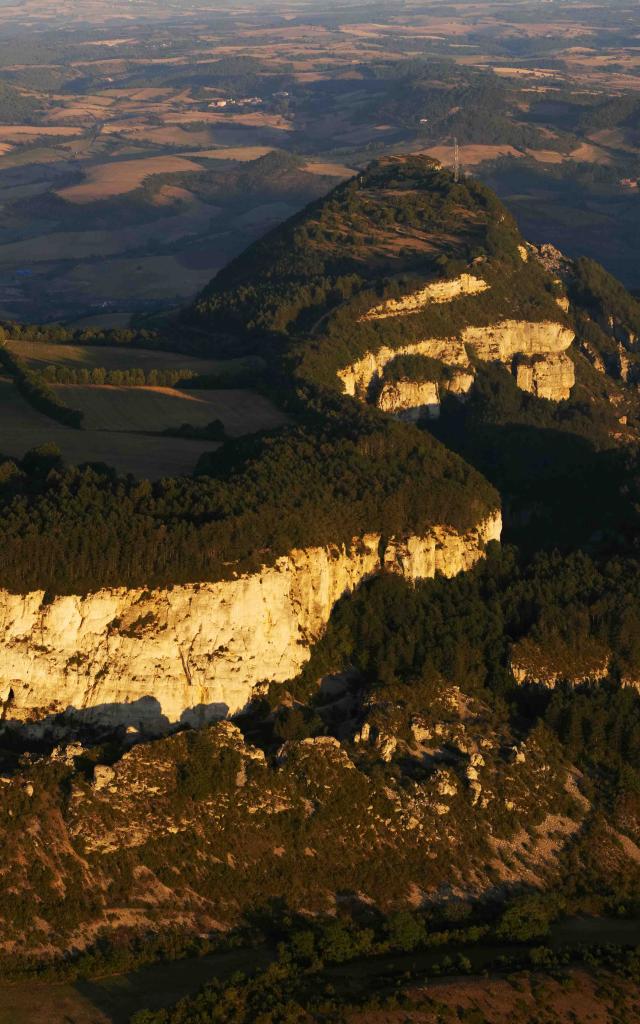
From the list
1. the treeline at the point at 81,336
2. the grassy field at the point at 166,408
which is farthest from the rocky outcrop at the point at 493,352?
the treeline at the point at 81,336

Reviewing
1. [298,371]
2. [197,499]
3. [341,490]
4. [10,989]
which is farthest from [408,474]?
[10,989]

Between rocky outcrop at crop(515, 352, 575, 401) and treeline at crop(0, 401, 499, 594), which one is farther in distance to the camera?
rocky outcrop at crop(515, 352, 575, 401)

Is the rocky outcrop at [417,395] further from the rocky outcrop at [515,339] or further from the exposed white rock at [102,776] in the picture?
the exposed white rock at [102,776]

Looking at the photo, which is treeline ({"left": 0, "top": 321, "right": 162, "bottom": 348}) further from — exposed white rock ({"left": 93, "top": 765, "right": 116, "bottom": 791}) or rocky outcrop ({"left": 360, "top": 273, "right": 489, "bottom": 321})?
exposed white rock ({"left": 93, "top": 765, "right": 116, "bottom": 791})

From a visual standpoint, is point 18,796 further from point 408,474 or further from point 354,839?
point 408,474

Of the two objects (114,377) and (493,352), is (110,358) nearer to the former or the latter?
(114,377)

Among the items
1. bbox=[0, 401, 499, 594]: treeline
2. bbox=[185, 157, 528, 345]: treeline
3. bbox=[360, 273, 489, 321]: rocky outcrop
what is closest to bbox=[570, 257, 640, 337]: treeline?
bbox=[185, 157, 528, 345]: treeline
